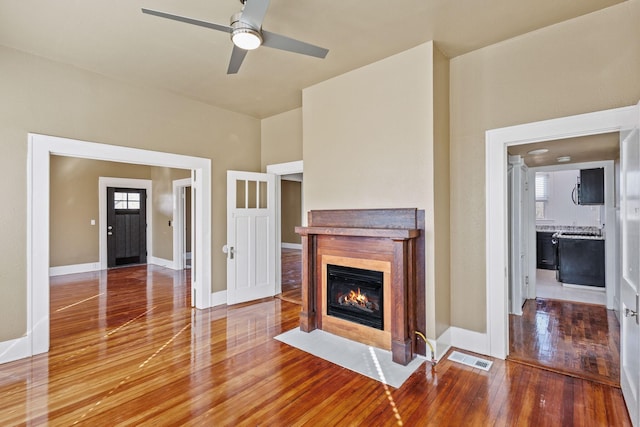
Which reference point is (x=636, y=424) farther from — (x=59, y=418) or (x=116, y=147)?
(x=116, y=147)

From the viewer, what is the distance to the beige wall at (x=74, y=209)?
7129 millimetres

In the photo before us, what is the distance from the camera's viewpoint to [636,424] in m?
1.98

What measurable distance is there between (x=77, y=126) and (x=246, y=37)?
2554 mm

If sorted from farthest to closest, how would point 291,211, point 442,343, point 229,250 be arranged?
point 291,211
point 229,250
point 442,343

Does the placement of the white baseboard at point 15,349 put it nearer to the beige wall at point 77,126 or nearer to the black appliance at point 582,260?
the beige wall at point 77,126

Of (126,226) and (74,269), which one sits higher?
(126,226)

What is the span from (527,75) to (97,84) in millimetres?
4611

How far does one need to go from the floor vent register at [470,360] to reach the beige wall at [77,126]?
3.39 metres

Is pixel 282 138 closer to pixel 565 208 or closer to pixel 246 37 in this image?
pixel 246 37

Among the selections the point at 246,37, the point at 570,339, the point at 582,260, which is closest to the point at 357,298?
the point at 570,339

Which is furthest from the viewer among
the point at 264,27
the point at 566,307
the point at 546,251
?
the point at 546,251

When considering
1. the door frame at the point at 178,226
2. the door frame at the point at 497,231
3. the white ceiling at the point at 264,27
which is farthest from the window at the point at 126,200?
the door frame at the point at 497,231

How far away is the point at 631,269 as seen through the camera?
7.27ft

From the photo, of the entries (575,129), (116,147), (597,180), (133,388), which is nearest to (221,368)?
(133,388)
